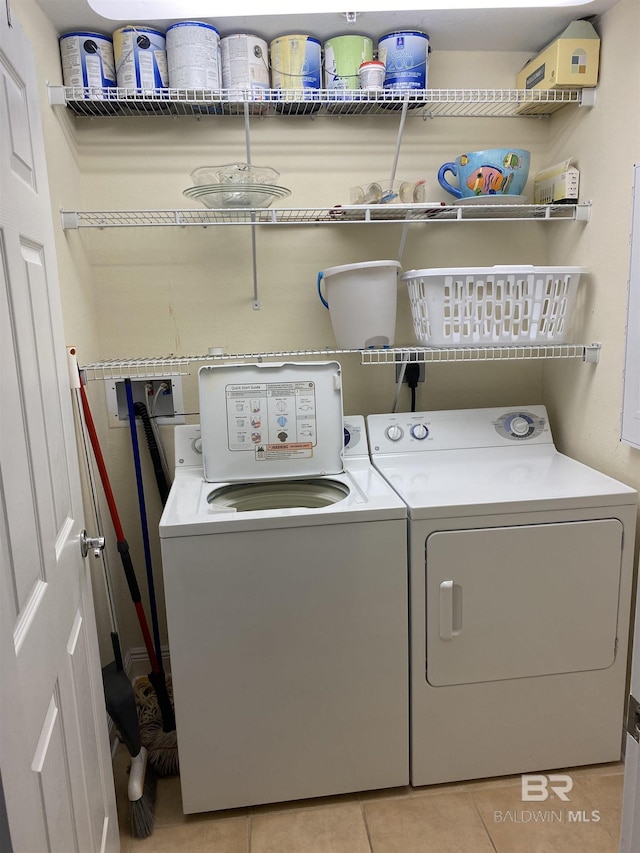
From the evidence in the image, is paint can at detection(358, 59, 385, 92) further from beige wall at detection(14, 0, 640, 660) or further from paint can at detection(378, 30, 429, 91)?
beige wall at detection(14, 0, 640, 660)

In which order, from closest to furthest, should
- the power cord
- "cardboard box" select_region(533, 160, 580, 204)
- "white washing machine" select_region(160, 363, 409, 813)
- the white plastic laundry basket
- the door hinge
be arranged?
1. the door hinge
2. "white washing machine" select_region(160, 363, 409, 813)
3. the white plastic laundry basket
4. "cardboard box" select_region(533, 160, 580, 204)
5. the power cord

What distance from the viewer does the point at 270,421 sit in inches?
80.9

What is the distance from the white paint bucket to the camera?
1.97 m

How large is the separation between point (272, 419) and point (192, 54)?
1.18 metres

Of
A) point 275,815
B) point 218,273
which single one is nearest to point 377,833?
point 275,815

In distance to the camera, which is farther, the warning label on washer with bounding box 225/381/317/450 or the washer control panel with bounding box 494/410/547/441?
the washer control panel with bounding box 494/410/547/441

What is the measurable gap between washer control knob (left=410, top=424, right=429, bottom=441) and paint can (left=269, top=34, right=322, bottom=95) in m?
1.17

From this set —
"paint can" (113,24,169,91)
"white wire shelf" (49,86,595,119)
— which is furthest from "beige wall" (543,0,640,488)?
"paint can" (113,24,169,91)

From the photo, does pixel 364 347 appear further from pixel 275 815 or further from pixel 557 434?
pixel 275 815

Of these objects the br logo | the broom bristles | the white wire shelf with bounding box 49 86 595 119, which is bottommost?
the br logo

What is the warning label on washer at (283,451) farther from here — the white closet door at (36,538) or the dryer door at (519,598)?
the white closet door at (36,538)

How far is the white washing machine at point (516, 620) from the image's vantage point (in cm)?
173

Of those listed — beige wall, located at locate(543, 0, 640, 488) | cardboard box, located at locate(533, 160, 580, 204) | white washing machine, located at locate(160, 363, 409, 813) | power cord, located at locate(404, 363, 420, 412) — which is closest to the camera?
white washing machine, located at locate(160, 363, 409, 813)

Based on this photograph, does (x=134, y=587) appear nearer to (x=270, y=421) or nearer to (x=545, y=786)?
(x=270, y=421)
